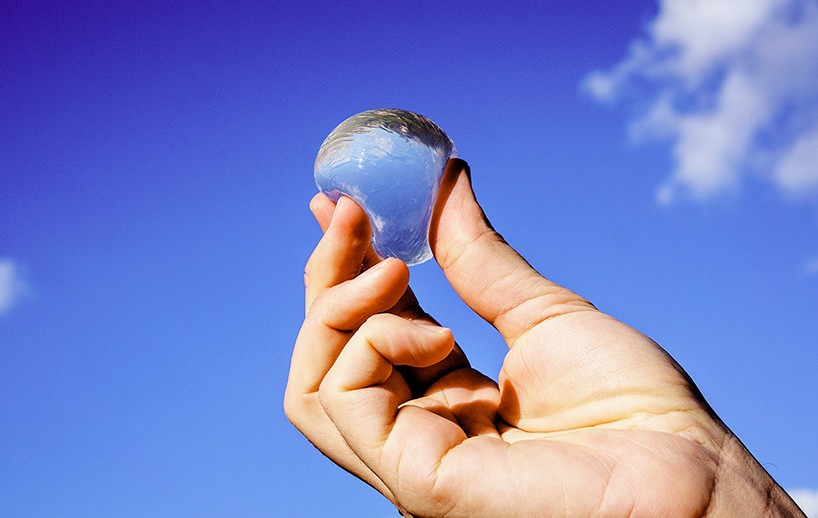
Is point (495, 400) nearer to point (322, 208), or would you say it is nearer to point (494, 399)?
point (494, 399)

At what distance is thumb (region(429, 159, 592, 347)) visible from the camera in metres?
2.19

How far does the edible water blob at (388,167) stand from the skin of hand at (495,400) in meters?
0.06

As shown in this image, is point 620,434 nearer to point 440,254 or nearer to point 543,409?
point 543,409

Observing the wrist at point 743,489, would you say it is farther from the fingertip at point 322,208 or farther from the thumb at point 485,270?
the fingertip at point 322,208

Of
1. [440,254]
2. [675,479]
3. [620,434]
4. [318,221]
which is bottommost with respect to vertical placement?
[675,479]

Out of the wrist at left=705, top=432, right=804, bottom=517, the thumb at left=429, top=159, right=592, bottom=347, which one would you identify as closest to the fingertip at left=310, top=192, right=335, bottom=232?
the thumb at left=429, top=159, right=592, bottom=347

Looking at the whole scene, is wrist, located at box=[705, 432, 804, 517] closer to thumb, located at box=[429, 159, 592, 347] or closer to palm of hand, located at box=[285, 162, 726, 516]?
palm of hand, located at box=[285, 162, 726, 516]

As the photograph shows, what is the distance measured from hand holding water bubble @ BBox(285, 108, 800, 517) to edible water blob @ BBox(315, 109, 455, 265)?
0.05 metres

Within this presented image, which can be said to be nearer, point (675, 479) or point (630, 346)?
point (675, 479)

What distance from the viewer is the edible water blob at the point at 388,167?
216 centimetres

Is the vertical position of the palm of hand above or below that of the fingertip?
below

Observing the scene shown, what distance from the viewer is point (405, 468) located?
182cm

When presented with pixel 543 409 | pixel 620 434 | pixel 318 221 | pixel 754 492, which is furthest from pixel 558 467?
pixel 318 221

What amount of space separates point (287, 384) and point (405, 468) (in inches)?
23.9
